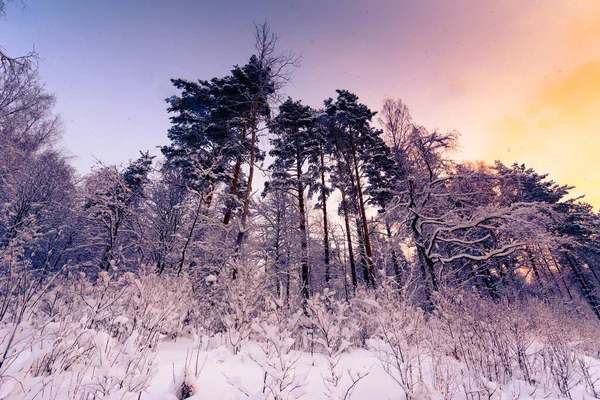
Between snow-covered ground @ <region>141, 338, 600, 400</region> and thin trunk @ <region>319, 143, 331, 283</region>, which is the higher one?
thin trunk @ <region>319, 143, 331, 283</region>

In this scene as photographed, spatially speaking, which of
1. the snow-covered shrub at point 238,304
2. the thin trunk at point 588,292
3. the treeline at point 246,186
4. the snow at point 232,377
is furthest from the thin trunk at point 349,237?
the thin trunk at point 588,292

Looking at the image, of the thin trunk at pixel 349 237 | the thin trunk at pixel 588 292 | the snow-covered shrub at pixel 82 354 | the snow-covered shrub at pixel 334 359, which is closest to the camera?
the snow-covered shrub at pixel 82 354

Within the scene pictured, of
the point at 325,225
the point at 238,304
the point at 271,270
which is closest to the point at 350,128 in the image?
the point at 325,225

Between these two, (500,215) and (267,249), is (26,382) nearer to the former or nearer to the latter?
(500,215)

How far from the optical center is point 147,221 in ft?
42.8

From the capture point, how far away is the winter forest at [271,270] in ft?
7.88

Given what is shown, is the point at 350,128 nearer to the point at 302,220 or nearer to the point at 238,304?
the point at 302,220

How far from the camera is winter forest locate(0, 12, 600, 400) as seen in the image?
7.88 feet

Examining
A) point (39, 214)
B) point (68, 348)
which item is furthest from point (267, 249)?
point (39, 214)

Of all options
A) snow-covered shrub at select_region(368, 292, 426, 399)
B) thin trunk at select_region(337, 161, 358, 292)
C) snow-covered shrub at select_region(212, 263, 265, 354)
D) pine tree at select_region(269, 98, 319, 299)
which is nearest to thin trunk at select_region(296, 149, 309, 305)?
pine tree at select_region(269, 98, 319, 299)

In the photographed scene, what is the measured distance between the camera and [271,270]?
7941mm

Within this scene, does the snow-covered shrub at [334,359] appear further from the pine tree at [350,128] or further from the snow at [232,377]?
the pine tree at [350,128]

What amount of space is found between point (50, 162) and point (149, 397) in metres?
21.4

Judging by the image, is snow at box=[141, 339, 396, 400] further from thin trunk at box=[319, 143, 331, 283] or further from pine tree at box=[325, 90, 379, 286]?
pine tree at box=[325, 90, 379, 286]
